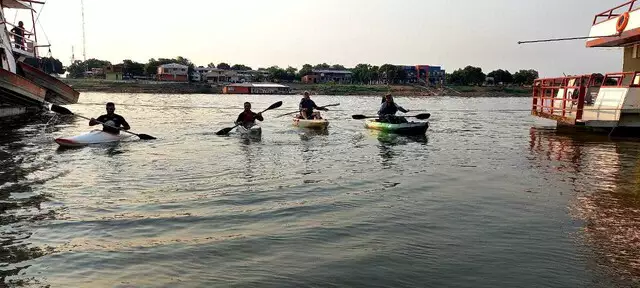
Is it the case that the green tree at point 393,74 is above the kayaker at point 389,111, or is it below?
above

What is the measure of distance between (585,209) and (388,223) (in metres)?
3.56

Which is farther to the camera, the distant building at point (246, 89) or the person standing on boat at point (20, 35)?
the distant building at point (246, 89)

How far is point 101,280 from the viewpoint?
5.33 m

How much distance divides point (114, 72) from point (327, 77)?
6352cm

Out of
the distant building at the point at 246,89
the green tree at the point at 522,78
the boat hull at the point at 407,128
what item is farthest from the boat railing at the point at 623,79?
the green tree at the point at 522,78

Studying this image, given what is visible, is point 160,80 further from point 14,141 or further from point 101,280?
point 101,280

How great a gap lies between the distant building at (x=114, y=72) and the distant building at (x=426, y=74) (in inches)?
3339

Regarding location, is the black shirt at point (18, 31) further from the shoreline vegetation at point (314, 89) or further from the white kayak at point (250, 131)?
the shoreline vegetation at point (314, 89)

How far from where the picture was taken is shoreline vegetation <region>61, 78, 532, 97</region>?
105125 mm

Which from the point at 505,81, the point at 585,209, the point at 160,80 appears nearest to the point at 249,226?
the point at 585,209

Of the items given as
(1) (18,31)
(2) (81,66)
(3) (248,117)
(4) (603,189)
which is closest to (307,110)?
(3) (248,117)

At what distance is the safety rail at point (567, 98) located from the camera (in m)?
21.6

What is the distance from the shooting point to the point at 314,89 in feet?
419

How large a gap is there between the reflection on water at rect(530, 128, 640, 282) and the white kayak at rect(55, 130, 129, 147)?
1348 centimetres
